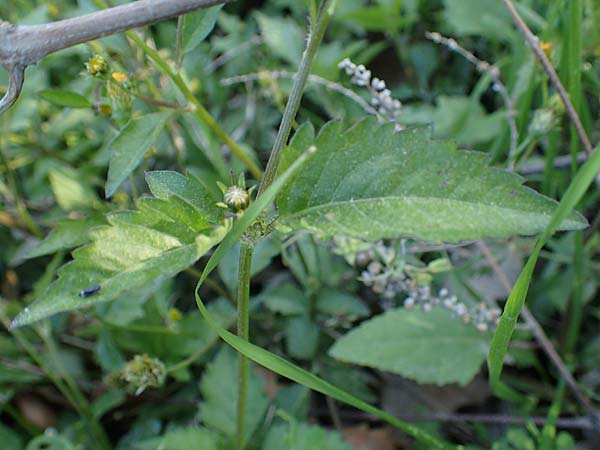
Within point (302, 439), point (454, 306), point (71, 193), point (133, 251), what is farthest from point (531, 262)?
point (71, 193)

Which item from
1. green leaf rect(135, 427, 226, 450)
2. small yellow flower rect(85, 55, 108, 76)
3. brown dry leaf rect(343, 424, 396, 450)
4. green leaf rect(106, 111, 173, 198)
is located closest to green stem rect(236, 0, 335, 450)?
green leaf rect(106, 111, 173, 198)

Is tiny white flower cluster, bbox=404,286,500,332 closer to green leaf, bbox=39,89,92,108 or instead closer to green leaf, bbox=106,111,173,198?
green leaf, bbox=106,111,173,198

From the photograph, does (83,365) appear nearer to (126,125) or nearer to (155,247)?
(126,125)

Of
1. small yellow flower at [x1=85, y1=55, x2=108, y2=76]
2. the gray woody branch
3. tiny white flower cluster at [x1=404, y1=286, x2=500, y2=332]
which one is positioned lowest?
tiny white flower cluster at [x1=404, y1=286, x2=500, y2=332]

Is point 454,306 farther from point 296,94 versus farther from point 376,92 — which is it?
point 296,94

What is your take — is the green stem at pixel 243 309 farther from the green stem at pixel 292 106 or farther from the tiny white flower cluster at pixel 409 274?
the tiny white flower cluster at pixel 409 274

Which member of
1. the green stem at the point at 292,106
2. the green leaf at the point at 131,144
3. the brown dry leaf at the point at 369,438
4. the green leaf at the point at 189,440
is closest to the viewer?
the green stem at the point at 292,106

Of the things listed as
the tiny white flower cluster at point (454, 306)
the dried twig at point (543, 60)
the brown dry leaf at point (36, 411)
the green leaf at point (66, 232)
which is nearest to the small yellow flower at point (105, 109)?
the green leaf at point (66, 232)
